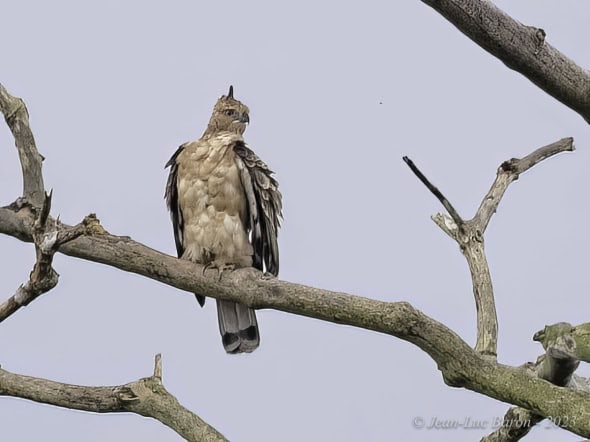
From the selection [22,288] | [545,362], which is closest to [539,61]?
[545,362]

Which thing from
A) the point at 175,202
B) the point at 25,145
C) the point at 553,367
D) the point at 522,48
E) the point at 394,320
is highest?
the point at 175,202

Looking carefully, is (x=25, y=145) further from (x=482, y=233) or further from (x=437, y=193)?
(x=482, y=233)

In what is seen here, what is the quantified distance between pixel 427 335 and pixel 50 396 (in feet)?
6.15

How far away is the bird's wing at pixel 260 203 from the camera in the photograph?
6918 millimetres

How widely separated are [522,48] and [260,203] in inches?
145

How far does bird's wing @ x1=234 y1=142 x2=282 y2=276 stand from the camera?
692 cm

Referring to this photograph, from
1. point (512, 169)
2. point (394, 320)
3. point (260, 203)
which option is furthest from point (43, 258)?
point (260, 203)

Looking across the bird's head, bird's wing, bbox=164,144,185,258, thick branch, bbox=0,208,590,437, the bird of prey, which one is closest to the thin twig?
thick branch, bbox=0,208,590,437

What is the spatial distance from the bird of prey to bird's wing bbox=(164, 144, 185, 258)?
0.01m

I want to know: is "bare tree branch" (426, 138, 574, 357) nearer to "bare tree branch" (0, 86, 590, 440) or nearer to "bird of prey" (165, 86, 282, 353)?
"bare tree branch" (0, 86, 590, 440)

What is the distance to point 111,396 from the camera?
4609 millimetres

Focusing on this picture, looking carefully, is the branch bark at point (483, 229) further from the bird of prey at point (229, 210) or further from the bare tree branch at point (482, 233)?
the bird of prey at point (229, 210)

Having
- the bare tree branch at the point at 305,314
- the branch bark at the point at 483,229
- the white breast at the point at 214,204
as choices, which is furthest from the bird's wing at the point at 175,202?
the branch bark at the point at 483,229

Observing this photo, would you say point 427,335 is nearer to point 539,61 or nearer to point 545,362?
point 545,362
